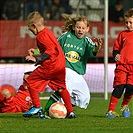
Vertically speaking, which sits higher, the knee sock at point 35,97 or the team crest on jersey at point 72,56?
the team crest on jersey at point 72,56

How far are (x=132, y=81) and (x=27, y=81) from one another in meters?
1.60

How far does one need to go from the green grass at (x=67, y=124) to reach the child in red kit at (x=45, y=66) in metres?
0.36

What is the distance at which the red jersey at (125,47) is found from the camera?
10.7m

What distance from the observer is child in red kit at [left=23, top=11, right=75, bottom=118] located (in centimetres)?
1030

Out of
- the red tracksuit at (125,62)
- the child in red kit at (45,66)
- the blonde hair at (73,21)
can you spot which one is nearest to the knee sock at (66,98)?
the child in red kit at (45,66)

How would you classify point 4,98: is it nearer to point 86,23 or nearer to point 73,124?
point 86,23

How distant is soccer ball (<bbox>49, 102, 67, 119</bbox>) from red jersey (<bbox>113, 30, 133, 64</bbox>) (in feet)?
3.59

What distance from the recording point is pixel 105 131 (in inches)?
342

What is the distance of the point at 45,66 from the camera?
1037 centimetres

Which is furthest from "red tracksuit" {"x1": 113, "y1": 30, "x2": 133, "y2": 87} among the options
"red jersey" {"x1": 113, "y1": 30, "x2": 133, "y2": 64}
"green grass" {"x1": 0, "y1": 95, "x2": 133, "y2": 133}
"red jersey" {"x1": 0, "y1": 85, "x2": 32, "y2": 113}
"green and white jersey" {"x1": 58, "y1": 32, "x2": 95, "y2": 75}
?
"red jersey" {"x1": 0, "y1": 85, "x2": 32, "y2": 113}

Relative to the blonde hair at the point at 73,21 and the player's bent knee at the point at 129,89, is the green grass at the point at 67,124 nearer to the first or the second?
the player's bent knee at the point at 129,89

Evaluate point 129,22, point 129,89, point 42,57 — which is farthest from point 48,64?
point 129,22

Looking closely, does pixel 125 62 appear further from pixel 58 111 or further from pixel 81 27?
pixel 58 111

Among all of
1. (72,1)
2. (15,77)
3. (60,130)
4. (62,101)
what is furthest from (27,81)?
(72,1)
